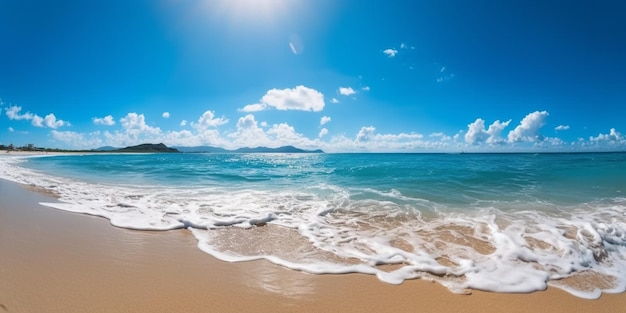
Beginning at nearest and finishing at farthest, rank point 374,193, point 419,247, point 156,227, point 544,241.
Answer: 1. point 419,247
2. point 544,241
3. point 156,227
4. point 374,193

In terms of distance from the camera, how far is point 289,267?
3854 millimetres

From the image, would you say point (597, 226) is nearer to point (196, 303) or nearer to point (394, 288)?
point (394, 288)

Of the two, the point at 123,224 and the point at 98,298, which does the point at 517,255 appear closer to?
the point at 98,298

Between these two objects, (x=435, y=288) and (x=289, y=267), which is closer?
(x=435, y=288)

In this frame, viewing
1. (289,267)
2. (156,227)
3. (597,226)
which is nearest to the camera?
(289,267)

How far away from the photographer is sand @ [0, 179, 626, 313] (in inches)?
109

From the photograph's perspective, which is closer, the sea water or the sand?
the sand

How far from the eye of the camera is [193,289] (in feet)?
10.1

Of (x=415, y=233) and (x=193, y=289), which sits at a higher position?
(x=193, y=289)

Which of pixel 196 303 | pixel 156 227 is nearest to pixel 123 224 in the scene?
pixel 156 227

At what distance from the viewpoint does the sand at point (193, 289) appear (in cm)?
278

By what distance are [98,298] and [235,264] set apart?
5.10 ft

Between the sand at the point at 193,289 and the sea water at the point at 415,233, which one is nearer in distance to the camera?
the sand at the point at 193,289

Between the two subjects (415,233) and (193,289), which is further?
(415,233)
